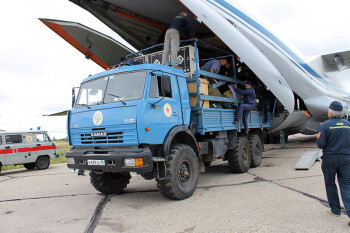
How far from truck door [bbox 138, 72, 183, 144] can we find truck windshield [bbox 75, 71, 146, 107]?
23 cm

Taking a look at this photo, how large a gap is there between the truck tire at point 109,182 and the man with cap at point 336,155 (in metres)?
4.07

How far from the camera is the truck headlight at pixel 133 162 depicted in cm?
433

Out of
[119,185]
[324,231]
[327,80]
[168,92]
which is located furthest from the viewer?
[327,80]

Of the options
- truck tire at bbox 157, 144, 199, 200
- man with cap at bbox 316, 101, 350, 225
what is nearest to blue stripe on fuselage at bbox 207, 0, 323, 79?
truck tire at bbox 157, 144, 199, 200

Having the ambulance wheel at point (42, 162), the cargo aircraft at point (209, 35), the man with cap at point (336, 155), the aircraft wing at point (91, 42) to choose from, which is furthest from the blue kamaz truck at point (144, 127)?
the ambulance wheel at point (42, 162)

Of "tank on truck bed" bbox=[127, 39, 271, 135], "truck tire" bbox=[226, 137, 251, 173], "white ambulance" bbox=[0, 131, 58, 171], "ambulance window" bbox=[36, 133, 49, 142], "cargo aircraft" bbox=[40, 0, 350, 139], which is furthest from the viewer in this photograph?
"ambulance window" bbox=[36, 133, 49, 142]

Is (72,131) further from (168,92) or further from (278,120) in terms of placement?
(278,120)

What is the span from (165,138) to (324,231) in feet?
9.17

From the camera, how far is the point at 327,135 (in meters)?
3.71

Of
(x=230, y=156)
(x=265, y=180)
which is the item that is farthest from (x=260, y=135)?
(x=265, y=180)

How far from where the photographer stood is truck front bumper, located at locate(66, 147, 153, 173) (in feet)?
14.3

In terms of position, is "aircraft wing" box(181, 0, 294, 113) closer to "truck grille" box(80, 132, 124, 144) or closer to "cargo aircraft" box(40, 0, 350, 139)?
"cargo aircraft" box(40, 0, 350, 139)

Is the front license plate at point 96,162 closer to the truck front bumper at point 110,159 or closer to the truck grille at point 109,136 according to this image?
the truck front bumper at point 110,159

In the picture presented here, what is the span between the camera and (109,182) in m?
5.83
